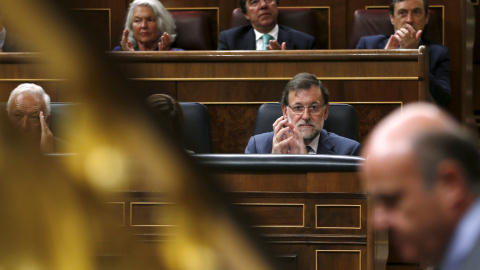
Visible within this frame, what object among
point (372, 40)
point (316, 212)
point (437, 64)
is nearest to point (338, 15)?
point (372, 40)

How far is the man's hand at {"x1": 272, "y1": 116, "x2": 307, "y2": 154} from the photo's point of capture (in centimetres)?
142

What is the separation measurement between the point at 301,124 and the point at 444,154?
1179 millimetres

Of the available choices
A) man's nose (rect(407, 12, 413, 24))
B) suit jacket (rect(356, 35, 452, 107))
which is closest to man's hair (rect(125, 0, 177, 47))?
suit jacket (rect(356, 35, 452, 107))

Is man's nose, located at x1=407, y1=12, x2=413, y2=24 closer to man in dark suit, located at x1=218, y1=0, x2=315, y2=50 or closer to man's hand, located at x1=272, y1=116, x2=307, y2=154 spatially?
man in dark suit, located at x1=218, y1=0, x2=315, y2=50

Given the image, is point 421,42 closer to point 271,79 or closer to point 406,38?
point 406,38

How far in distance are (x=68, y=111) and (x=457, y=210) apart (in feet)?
0.48

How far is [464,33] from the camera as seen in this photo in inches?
80.4

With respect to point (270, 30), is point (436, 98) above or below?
below

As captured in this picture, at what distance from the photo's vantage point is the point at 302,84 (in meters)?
1.47

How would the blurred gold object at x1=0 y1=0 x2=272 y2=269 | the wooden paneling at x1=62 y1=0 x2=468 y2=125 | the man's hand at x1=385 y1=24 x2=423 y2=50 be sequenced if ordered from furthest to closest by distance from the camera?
the wooden paneling at x1=62 y1=0 x2=468 y2=125 < the man's hand at x1=385 y1=24 x2=423 y2=50 < the blurred gold object at x1=0 y1=0 x2=272 y2=269

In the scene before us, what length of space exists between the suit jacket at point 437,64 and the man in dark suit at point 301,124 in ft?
1.38

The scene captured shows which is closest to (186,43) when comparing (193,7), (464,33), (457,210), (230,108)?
(193,7)

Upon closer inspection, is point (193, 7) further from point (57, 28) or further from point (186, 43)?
point (57, 28)

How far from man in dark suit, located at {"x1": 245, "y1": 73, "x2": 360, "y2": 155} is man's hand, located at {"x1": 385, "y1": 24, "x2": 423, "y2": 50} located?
1.08 ft
